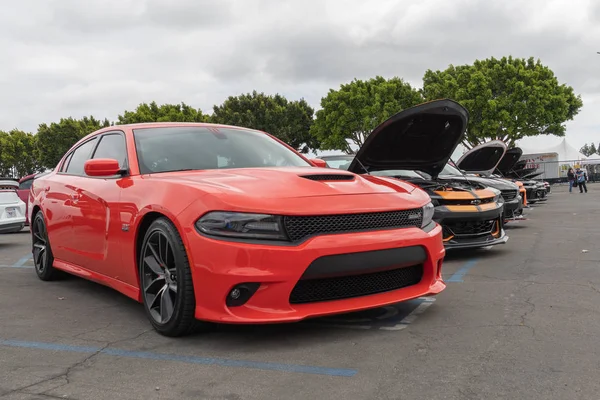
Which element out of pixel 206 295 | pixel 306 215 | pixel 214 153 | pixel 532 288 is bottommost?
pixel 532 288

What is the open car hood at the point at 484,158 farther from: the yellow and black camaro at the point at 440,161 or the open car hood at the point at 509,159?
the yellow and black camaro at the point at 440,161

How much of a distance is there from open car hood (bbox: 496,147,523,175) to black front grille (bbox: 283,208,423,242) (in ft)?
43.8

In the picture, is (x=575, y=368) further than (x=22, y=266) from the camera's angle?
No

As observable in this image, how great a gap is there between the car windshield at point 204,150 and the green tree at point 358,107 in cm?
3758

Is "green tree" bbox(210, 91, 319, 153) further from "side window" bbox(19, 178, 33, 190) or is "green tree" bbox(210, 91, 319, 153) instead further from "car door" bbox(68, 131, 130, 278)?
"car door" bbox(68, 131, 130, 278)

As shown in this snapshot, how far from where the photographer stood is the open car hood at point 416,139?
6.22 metres

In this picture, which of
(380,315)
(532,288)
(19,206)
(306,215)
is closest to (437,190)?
(532,288)

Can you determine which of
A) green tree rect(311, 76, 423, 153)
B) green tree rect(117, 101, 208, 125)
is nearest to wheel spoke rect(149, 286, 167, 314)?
green tree rect(311, 76, 423, 153)

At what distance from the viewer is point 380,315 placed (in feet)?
13.1

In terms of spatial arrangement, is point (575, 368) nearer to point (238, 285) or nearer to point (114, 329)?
point (238, 285)

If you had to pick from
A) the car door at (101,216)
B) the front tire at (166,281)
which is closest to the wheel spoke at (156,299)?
the front tire at (166,281)

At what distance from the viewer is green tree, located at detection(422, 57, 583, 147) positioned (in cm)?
3772

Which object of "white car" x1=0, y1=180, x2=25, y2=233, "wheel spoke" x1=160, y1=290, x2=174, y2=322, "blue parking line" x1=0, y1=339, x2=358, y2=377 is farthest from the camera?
"white car" x1=0, y1=180, x2=25, y2=233

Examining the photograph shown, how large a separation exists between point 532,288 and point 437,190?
219cm
